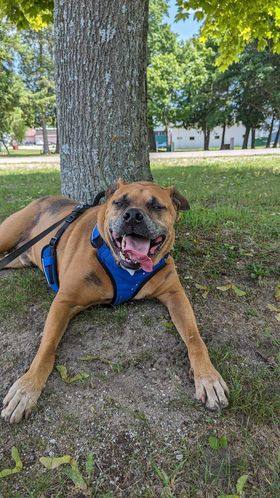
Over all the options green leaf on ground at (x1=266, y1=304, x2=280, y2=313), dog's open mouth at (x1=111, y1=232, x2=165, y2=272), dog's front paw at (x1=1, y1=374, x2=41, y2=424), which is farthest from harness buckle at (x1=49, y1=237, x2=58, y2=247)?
green leaf on ground at (x1=266, y1=304, x2=280, y2=313)

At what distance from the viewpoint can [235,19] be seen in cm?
726

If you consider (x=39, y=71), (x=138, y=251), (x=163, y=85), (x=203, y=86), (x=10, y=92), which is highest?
(x=39, y=71)

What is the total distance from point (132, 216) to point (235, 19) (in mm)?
6263

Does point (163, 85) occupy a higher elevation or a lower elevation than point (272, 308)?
higher

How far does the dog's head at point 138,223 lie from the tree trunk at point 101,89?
98 cm

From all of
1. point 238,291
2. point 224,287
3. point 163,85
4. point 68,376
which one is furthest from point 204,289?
point 163,85

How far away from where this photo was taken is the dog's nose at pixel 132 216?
2811mm

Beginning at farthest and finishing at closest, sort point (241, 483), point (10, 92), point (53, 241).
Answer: point (10, 92), point (53, 241), point (241, 483)

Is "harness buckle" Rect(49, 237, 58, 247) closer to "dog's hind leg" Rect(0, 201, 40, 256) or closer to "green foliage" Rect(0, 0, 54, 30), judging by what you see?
"dog's hind leg" Rect(0, 201, 40, 256)

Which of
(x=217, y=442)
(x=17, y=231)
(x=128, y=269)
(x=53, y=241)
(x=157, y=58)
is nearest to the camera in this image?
(x=217, y=442)

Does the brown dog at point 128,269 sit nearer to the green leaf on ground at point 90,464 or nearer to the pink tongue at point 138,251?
the pink tongue at point 138,251

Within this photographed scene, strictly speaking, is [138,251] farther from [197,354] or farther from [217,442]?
[217,442]

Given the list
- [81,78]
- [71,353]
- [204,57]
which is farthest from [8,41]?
[71,353]

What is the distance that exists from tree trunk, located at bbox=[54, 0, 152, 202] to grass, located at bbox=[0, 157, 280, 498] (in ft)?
4.09
